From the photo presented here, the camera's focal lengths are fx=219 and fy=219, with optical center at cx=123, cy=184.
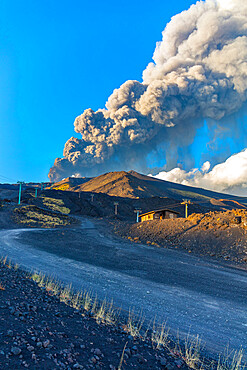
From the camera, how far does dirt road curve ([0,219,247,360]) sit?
267 inches

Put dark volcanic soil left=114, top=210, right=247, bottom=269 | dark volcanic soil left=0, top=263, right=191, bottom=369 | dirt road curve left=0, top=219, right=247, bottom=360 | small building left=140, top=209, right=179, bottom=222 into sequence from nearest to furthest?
dark volcanic soil left=0, top=263, right=191, bottom=369 < dirt road curve left=0, top=219, right=247, bottom=360 < dark volcanic soil left=114, top=210, right=247, bottom=269 < small building left=140, top=209, right=179, bottom=222

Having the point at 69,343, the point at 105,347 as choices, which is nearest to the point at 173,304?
the point at 105,347

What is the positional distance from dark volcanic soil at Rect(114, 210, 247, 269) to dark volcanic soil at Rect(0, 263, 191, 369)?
1469cm

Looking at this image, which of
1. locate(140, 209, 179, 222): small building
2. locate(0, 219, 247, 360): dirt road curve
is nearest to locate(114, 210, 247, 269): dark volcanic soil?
locate(0, 219, 247, 360): dirt road curve

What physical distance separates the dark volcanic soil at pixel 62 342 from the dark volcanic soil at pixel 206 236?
14690 mm

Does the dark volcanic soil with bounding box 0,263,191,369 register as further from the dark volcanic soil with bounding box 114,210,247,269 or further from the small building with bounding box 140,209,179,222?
the small building with bounding box 140,209,179,222

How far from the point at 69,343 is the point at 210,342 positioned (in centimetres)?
388

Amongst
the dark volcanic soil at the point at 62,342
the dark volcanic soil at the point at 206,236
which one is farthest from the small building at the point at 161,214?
the dark volcanic soil at the point at 62,342

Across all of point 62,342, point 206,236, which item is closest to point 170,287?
point 62,342

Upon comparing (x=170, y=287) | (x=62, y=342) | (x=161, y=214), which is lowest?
(x=170, y=287)

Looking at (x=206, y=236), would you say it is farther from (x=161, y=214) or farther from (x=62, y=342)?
(x=161, y=214)

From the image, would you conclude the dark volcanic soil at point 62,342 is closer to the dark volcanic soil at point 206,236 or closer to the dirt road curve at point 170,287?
the dirt road curve at point 170,287

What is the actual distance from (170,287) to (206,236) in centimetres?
1457

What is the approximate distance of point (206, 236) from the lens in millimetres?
23422
